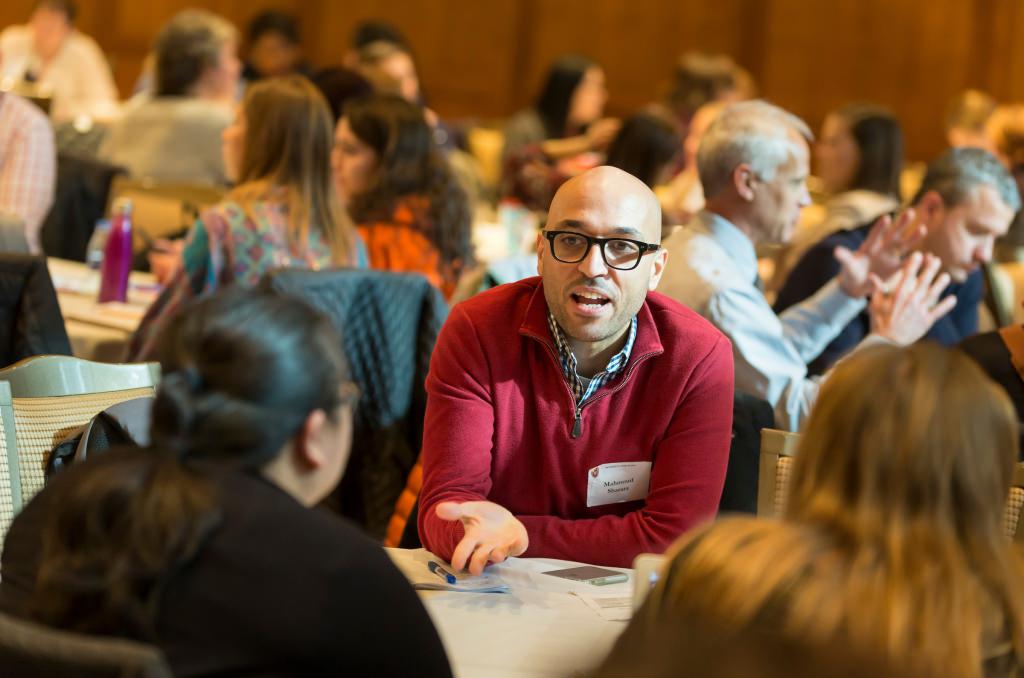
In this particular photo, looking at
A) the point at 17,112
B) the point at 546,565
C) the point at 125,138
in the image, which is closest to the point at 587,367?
the point at 546,565

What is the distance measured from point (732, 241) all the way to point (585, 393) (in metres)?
1.02

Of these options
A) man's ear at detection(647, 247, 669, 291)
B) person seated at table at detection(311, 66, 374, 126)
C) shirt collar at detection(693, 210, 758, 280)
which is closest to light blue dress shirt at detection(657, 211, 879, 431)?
shirt collar at detection(693, 210, 758, 280)

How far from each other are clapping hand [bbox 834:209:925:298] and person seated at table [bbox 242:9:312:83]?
6319 millimetres

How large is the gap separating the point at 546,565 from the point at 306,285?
4.38 feet

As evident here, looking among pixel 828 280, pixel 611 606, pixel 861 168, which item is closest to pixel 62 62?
pixel 861 168

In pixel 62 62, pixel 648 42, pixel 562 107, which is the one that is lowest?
pixel 562 107

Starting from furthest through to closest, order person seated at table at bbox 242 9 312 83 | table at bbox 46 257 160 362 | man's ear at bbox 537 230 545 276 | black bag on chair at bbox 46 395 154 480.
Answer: person seated at table at bbox 242 9 312 83, table at bbox 46 257 160 362, man's ear at bbox 537 230 545 276, black bag on chair at bbox 46 395 154 480

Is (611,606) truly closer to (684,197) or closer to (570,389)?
(570,389)

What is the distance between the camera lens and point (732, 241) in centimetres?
341

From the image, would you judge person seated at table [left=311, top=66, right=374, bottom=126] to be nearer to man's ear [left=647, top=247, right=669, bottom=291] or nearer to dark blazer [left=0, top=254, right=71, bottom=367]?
dark blazer [left=0, top=254, right=71, bottom=367]

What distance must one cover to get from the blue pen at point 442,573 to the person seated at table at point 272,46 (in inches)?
298

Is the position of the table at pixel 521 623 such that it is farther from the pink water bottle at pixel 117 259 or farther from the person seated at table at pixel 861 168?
the person seated at table at pixel 861 168

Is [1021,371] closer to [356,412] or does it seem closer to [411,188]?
[356,412]

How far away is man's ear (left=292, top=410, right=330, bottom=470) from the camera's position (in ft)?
5.27
